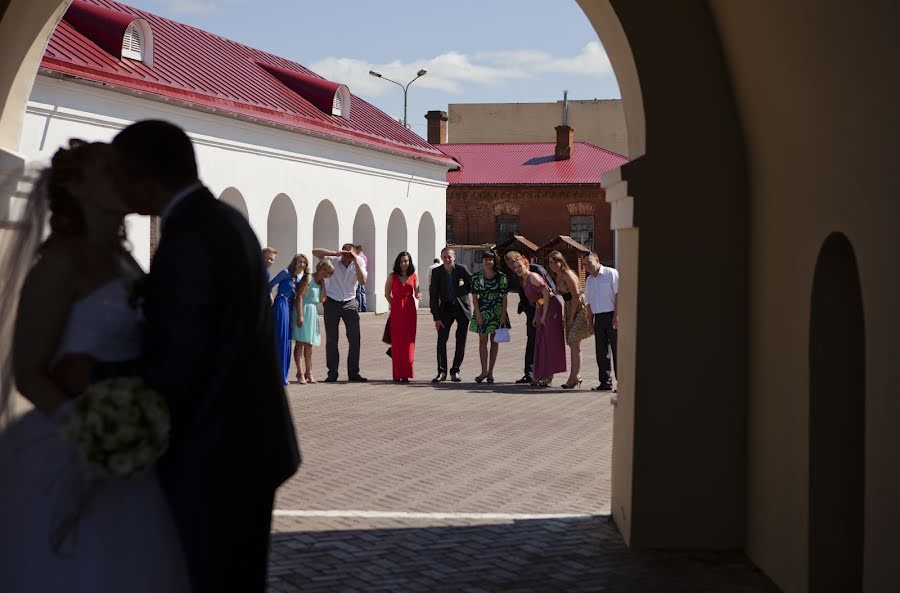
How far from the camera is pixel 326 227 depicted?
3369cm

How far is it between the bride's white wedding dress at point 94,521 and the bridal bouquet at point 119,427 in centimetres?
14

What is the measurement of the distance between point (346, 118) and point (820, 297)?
29.5 m

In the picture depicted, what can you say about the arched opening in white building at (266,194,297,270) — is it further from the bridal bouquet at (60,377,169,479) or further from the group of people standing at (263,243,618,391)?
the bridal bouquet at (60,377,169,479)

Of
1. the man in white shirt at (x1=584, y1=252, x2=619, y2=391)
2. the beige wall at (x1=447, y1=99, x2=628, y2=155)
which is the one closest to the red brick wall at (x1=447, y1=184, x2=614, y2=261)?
the beige wall at (x1=447, y1=99, x2=628, y2=155)

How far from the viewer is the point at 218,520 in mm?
3578

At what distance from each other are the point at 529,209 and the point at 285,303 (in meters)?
38.0

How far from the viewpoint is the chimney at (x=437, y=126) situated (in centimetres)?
5647

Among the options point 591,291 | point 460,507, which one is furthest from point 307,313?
point 460,507

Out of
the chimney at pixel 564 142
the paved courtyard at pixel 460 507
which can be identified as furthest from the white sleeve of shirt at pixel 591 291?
the chimney at pixel 564 142

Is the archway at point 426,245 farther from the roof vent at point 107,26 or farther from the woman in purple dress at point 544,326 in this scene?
the woman in purple dress at point 544,326

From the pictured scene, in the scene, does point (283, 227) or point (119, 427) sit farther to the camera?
point (283, 227)

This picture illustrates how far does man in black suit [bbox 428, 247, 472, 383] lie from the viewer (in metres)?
17.0

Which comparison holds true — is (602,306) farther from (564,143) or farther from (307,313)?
(564,143)

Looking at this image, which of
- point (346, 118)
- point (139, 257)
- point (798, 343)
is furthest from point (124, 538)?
point (346, 118)
